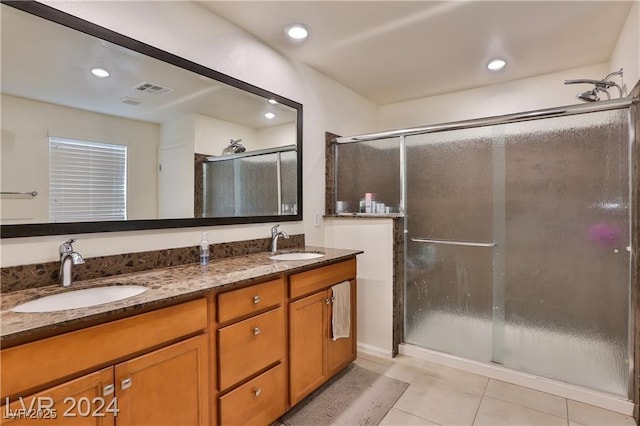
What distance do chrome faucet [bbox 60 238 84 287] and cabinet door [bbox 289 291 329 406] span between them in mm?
1027

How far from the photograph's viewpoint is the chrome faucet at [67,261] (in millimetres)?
1348

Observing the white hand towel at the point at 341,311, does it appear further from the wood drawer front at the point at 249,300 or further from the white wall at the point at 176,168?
the white wall at the point at 176,168

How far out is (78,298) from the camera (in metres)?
1.34

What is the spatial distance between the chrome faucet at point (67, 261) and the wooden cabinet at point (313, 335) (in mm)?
992

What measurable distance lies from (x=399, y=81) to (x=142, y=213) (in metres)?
2.55

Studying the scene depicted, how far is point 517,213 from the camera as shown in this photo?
7.52 feet

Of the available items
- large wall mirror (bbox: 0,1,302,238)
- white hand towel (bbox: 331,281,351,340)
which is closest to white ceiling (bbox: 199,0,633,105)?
large wall mirror (bbox: 0,1,302,238)

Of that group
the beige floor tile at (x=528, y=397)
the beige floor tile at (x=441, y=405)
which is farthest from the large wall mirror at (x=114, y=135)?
the beige floor tile at (x=528, y=397)

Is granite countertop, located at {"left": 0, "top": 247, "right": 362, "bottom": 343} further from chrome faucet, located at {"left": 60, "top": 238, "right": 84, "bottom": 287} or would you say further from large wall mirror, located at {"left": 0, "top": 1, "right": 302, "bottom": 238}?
large wall mirror, located at {"left": 0, "top": 1, "right": 302, "bottom": 238}

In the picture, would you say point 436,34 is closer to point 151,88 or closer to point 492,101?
point 492,101

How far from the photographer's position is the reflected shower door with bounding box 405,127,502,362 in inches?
95.0

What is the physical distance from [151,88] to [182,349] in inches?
53.1

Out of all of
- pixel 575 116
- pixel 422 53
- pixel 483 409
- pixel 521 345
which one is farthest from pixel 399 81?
pixel 483 409

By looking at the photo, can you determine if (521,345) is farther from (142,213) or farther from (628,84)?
(142,213)
